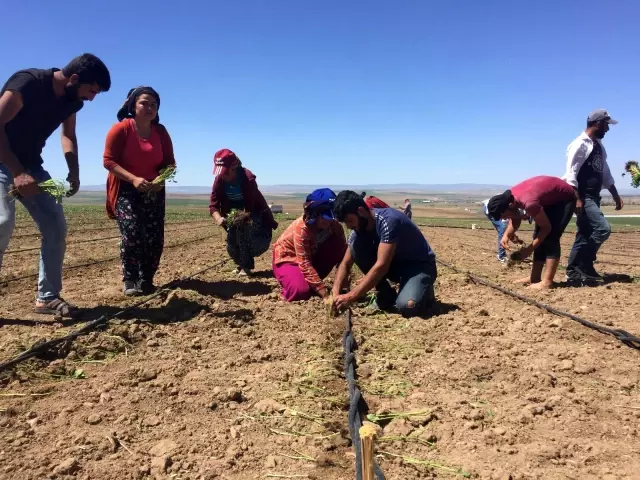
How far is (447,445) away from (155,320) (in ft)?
7.58

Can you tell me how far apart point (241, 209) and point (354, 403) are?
342cm

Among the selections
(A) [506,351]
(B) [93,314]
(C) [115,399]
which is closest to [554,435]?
(A) [506,351]

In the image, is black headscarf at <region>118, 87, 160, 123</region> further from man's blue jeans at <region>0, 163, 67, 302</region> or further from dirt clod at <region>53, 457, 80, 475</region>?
dirt clod at <region>53, 457, 80, 475</region>

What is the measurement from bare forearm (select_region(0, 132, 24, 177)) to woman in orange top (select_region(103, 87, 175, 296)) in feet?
2.71

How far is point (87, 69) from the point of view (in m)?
3.23

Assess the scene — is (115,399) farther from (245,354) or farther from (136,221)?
(136,221)

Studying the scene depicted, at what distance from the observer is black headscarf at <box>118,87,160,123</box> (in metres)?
3.89

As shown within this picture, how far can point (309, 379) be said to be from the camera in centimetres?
258

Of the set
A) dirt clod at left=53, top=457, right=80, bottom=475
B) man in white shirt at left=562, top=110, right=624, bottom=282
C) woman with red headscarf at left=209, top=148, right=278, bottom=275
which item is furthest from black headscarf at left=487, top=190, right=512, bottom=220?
dirt clod at left=53, top=457, right=80, bottom=475

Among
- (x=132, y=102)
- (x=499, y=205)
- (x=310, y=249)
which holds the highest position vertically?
(x=132, y=102)

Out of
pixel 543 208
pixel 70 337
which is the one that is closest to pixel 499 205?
pixel 543 208

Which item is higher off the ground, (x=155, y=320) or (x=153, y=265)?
(x=153, y=265)

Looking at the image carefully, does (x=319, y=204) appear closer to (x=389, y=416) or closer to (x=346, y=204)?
(x=346, y=204)

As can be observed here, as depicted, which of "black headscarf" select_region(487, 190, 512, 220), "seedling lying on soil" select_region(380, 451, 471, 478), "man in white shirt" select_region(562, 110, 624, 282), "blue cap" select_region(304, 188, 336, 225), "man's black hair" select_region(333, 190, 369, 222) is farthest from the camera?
"man in white shirt" select_region(562, 110, 624, 282)
